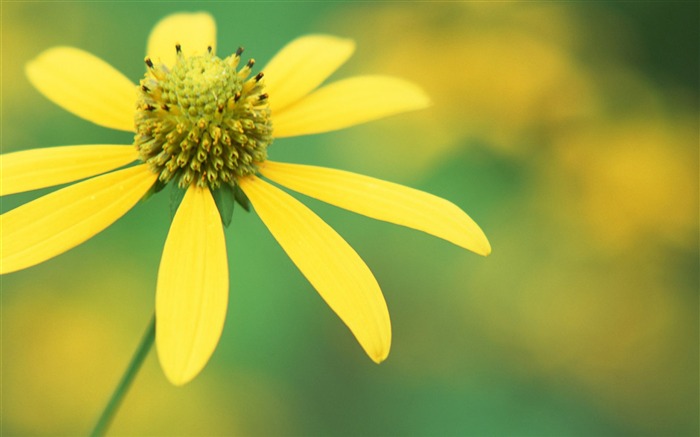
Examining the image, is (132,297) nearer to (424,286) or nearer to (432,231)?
(424,286)

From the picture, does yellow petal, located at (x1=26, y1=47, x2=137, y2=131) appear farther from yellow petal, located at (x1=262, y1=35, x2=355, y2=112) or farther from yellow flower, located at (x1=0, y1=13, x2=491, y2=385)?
yellow petal, located at (x1=262, y1=35, x2=355, y2=112)

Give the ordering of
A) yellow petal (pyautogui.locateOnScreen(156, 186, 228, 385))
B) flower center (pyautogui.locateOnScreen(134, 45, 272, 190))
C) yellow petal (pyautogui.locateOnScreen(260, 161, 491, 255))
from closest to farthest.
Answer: yellow petal (pyautogui.locateOnScreen(156, 186, 228, 385)), yellow petal (pyautogui.locateOnScreen(260, 161, 491, 255)), flower center (pyautogui.locateOnScreen(134, 45, 272, 190))

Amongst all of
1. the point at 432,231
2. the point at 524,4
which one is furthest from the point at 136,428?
the point at 524,4

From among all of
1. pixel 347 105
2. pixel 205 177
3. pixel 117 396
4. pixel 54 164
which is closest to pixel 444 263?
pixel 347 105

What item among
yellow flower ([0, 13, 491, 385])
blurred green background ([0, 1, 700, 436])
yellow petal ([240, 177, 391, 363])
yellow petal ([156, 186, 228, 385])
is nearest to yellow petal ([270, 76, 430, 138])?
yellow flower ([0, 13, 491, 385])

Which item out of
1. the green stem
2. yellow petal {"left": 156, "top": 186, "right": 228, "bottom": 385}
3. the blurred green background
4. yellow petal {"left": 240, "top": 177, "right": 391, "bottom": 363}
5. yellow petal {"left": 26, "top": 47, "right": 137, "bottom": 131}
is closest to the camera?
yellow petal {"left": 156, "top": 186, "right": 228, "bottom": 385}

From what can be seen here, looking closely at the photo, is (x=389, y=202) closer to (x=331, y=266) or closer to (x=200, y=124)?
(x=331, y=266)

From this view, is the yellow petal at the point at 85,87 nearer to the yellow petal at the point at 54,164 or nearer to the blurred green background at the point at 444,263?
the yellow petal at the point at 54,164

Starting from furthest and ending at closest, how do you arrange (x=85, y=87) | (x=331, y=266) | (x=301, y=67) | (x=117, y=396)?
(x=301, y=67) → (x=85, y=87) → (x=331, y=266) → (x=117, y=396)
